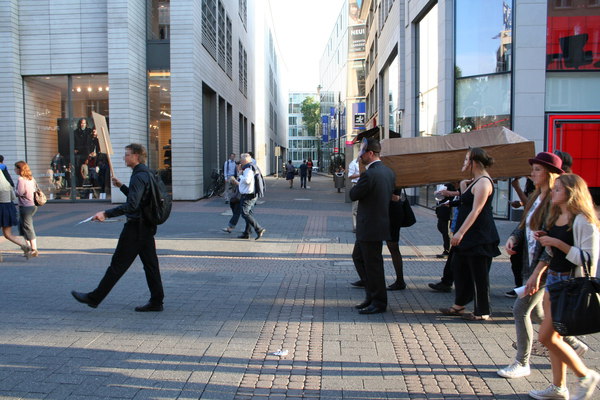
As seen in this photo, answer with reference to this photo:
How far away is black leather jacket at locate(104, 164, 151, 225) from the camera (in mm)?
5383

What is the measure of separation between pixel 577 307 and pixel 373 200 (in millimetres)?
2636

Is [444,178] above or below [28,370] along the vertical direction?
above

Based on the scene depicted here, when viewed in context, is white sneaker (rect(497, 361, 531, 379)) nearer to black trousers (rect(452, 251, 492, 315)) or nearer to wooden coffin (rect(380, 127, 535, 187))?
black trousers (rect(452, 251, 492, 315))

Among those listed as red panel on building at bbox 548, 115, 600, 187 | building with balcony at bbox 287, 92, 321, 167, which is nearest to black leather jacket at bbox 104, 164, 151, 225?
red panel on building at bbox 548, 115, 600, 187

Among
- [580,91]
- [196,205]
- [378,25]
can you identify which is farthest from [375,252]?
[378,25]

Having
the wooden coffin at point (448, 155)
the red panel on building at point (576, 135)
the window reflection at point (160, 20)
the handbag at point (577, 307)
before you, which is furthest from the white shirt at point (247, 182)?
the window reflection at point (160, 20)

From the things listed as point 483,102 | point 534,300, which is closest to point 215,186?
point 483,102

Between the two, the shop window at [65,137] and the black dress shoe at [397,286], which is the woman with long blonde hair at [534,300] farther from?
the shop window at [65,137]

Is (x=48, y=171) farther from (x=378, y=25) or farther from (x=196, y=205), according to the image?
(x=378, y=25)

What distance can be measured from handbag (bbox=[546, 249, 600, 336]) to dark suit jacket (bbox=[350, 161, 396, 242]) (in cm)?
240

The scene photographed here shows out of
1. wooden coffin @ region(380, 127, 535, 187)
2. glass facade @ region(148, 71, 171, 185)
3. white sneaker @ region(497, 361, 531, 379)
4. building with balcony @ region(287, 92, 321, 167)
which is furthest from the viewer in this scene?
building with balcony @ region(287, 92, 321, 167)

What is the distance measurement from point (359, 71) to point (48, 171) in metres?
38.1

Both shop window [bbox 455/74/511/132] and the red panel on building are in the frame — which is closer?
the red panel on building

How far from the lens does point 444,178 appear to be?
21.6 feet
